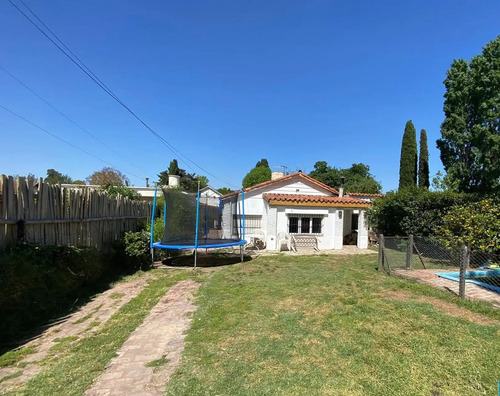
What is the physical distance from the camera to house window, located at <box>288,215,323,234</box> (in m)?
16.2

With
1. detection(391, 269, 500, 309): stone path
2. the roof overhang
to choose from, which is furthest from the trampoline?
detection(391, 269, 500, 309): stone path

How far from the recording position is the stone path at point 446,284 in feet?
20.4

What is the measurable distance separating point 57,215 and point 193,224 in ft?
20.0

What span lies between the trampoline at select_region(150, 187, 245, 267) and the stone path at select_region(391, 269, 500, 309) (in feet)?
20.2

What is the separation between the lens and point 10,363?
12.1ft

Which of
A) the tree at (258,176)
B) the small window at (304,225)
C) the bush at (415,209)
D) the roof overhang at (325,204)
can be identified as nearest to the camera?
the bush at (415,209)

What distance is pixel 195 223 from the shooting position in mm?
12391

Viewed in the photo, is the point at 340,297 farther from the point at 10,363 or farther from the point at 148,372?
Answer: the point at 10,363

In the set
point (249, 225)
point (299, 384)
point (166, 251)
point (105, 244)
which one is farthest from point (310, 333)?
point (249, 225)

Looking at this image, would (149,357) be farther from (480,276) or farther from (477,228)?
(477,228)

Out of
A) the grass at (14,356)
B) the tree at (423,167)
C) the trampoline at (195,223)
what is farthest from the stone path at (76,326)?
the tree at (423,167)

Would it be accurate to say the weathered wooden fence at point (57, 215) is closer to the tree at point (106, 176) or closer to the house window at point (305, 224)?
the house window at point (305, 224)

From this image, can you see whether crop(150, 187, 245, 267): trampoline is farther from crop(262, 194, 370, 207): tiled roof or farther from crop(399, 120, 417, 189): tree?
crop(399, 120, 417, 189): tree

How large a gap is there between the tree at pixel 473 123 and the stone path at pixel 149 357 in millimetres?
12988
